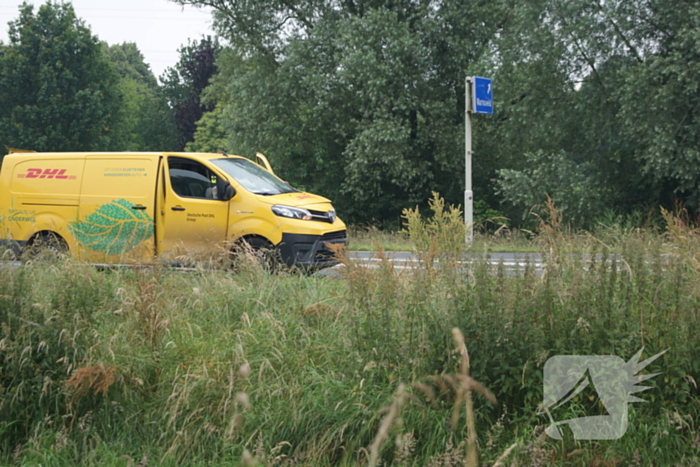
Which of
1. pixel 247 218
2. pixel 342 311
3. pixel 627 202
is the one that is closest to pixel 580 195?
pixel 627 202

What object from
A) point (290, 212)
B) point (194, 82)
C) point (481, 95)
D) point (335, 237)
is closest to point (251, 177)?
point (290, 212)

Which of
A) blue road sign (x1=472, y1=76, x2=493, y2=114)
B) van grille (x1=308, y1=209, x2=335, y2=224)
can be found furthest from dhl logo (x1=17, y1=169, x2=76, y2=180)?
blue road sign (x1=472, y1=76, x2=493, y2=114)

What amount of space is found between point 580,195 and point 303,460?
1583cm

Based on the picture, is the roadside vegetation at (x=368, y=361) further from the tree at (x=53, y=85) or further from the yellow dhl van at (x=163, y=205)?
the tree at (x=53, y=85)

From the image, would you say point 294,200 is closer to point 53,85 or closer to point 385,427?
point 385,427

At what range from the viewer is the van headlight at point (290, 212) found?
865cm

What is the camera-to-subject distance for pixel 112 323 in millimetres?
5000

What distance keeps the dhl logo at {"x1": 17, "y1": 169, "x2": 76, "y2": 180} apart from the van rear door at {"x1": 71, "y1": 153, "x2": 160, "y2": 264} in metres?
0.38

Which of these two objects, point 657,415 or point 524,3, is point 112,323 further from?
point 524,3

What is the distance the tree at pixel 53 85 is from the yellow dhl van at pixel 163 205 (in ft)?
108

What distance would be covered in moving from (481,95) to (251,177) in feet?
25.9

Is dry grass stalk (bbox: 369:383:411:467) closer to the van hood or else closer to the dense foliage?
the van hood

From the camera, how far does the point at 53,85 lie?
40.8 m

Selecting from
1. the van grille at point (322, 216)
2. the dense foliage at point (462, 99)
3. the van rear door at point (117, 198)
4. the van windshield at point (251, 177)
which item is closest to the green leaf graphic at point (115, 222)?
the van rear door at point (117, 198)
